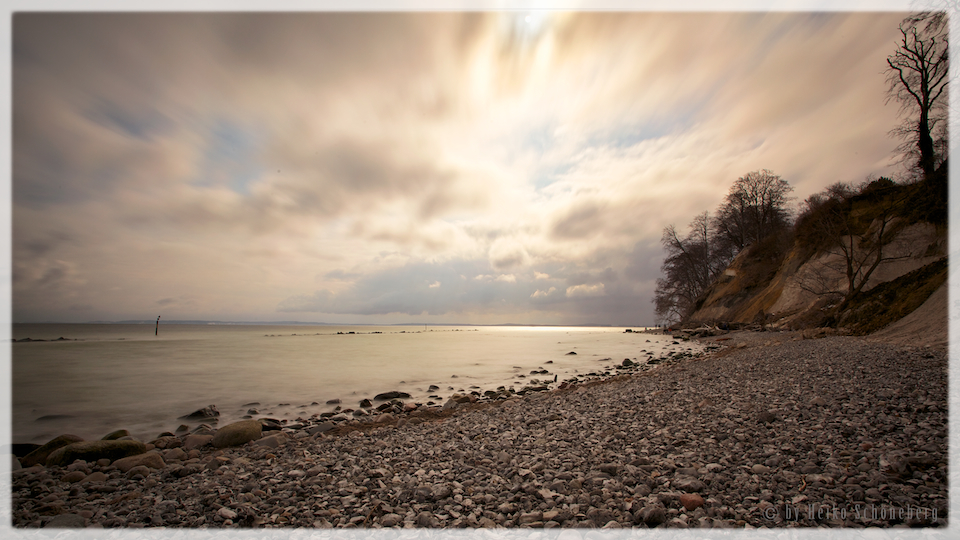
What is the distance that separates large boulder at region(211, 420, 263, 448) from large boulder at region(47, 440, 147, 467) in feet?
3.86

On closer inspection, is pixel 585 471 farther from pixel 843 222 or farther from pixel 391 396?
pixel 843 222

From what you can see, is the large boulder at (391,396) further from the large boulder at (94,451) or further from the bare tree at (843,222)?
the bare tree at (843,222)

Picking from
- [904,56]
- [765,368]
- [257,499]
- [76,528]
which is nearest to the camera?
[76,528]

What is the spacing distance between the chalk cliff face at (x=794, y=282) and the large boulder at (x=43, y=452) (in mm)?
28032

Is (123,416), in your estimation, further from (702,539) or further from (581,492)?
(702,539)

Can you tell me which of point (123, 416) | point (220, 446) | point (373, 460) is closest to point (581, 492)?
point (373, 460)

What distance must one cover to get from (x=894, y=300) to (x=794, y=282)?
16.9 meters

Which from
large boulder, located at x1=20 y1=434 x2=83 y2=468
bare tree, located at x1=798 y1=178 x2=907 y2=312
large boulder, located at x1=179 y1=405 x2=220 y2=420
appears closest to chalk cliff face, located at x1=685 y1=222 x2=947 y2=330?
bare tree, located at x1=798 y1=178 x2=907 y2=312

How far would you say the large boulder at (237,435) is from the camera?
6.74 metres

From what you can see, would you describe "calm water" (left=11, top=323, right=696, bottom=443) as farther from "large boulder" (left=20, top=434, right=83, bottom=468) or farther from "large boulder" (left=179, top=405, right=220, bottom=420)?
"large boulder" (left=20, top=434, right=83, bottom=468)

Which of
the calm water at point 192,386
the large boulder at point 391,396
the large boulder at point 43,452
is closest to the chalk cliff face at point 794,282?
the calm water at point 192,386

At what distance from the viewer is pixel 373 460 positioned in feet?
16.4

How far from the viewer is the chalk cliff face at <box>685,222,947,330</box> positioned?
60.1 ft

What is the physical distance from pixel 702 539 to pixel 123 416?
1353 centimetres
